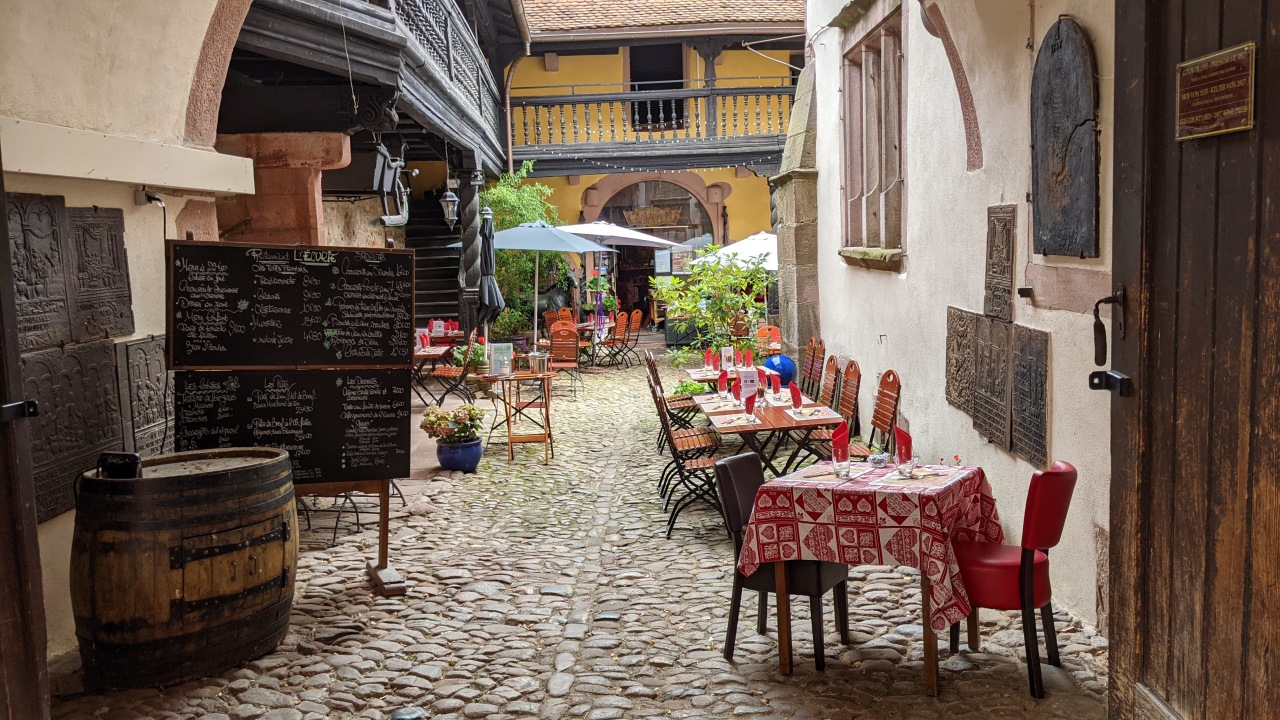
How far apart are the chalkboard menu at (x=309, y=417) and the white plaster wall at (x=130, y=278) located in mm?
400

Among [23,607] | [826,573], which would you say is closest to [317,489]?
[23,607]

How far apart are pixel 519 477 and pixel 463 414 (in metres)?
0.74

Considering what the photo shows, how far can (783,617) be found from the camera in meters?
4.01

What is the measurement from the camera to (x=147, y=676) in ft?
12.9

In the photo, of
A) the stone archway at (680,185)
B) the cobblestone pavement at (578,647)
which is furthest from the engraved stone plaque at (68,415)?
the stone archway at (680,185)

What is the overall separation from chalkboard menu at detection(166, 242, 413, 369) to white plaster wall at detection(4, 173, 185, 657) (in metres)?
0.16

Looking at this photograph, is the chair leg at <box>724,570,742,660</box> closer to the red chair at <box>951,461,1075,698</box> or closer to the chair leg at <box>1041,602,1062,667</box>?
the red chair at <box>951,461,1075,698</box>

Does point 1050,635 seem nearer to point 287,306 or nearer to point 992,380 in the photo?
point 992,380

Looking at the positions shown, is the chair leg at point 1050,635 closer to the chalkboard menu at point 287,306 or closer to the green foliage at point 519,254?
the chalkboard menu at point 287,306

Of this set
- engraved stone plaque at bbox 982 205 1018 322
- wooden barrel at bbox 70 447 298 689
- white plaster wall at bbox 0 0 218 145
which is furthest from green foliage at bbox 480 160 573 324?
wooden barrel at bbox 70 447 298 689

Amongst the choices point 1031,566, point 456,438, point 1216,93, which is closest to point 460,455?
point 456,438

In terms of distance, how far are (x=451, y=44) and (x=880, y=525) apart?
832cm

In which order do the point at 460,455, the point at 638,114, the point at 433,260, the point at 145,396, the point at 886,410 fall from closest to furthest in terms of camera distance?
the point at 145,396
the point at 886,410
the point at 460,455
the point at 433,260
the point at 638,114

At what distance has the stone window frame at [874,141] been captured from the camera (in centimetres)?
793
